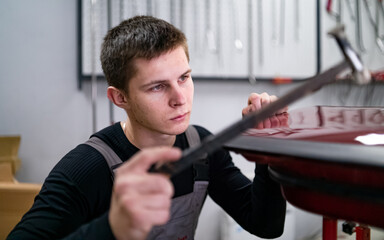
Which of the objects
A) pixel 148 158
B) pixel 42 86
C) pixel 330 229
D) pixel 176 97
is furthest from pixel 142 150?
pixel 42 86

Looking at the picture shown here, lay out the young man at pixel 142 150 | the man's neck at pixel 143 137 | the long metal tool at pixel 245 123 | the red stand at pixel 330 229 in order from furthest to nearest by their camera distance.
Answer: the man's neck at pixel 143 137, the young man at pixel 142 150, the red stand at pixel 330 229, the long metal tool at pixel 245 123

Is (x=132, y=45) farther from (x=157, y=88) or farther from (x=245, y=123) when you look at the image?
(x=245, y=123)

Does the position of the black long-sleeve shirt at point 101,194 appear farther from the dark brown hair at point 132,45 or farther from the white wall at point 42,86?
the white wall at point 42,86

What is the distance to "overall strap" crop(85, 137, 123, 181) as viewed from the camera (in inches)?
32.1

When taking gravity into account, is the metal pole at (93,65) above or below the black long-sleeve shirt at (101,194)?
above

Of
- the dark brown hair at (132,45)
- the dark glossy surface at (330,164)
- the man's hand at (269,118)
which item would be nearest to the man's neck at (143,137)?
the dark brown hair at (132,45)

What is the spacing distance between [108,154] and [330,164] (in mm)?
598

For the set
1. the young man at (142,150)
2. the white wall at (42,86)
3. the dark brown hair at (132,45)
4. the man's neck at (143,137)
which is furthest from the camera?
the white wall at (42,86)

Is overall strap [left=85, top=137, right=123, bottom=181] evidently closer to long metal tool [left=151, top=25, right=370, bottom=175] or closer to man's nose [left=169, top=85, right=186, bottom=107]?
man's nose [left=169, top=85, right=186, bottom=107]

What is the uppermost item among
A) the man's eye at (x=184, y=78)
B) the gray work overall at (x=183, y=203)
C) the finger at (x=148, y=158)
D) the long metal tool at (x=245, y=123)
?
the man's eye at (x=184, y=78)

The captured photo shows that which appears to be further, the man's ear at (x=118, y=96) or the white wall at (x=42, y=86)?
the white wall at (x=42, y=86)

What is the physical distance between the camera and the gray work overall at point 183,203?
0.84m

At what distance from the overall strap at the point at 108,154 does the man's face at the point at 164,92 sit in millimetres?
123

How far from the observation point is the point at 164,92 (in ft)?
2.66
